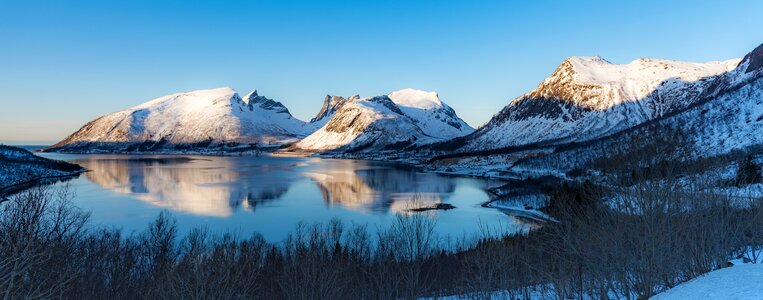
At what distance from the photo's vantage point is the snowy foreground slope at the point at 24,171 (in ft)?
254

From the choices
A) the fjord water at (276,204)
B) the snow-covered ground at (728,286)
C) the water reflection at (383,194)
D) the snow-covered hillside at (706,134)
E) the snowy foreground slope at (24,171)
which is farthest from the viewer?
the snowy foreground slope at (24,171)

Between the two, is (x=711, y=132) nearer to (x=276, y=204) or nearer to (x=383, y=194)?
(x=383, y=194)

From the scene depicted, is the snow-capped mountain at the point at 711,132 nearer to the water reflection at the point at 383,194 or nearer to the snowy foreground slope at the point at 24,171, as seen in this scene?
the water reflection at the point at 383,194

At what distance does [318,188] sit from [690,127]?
79276mm

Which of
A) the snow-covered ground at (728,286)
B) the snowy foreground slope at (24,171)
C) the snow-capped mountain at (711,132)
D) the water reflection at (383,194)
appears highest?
the snow-capped mountain at (711,132)

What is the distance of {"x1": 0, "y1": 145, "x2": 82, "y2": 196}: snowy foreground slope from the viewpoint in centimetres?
7732

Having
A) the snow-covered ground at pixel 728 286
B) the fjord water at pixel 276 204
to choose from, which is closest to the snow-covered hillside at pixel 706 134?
the fjord water at pixel 276 204

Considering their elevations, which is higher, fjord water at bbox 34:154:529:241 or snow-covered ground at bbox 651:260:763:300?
snow-covered ground at bbox 651:260:763:300

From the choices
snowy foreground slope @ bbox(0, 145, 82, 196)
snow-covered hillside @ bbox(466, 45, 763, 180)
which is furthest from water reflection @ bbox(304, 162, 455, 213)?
snowy foreground slope @ bbox(0, 145, 82, 196)

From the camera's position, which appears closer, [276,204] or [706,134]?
[276,204]

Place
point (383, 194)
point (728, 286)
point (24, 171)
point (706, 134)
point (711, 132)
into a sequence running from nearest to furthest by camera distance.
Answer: point (728, 286) → point (383, 194) → point (24, 171) → point (711, 132) → point (706, 134)

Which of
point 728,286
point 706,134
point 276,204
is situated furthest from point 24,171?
point 706,134

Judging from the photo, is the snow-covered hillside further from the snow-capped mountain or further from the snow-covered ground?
the snow-covered ground

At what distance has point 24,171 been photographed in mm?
87812
